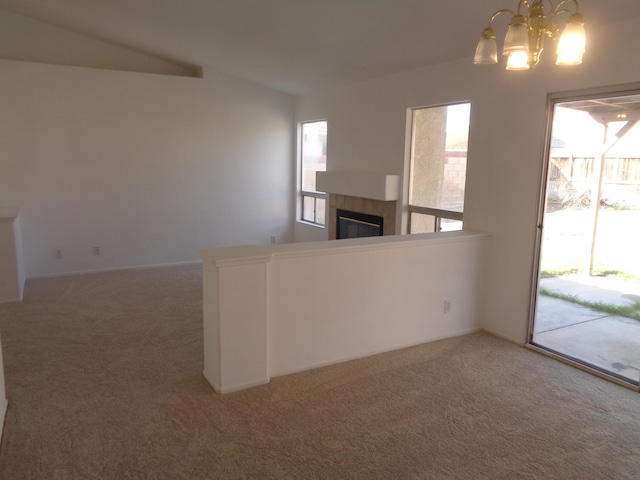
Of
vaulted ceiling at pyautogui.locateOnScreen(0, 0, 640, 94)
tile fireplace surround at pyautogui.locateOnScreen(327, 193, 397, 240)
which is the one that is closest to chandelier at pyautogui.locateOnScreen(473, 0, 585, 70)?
vaulted ceiling at pyautogui.locateOnScreen(0, 0, 640, 94)

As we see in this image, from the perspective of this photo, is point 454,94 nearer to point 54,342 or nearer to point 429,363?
point 429,363

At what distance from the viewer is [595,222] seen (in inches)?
143

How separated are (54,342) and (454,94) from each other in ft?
13.1

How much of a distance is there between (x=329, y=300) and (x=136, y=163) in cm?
394

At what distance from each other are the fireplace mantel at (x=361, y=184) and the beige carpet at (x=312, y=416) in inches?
69.6

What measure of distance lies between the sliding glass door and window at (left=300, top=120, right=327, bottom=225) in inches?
136

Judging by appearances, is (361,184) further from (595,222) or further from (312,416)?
(312,416)

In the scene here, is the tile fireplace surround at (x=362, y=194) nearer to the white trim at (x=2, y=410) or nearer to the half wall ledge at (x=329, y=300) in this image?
the half wall ledge at (x=329, y=300)

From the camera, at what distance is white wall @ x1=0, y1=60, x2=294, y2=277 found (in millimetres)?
5582

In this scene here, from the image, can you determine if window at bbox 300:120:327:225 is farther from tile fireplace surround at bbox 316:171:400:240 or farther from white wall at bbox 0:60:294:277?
tile fireplace surround at bbox 316:171:400:240

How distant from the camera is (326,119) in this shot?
6.33m

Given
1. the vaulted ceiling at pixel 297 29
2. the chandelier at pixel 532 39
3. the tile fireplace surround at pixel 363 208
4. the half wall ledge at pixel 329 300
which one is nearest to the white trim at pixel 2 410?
the half wall ledge at pixel 329 300

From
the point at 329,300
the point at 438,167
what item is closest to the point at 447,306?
the point at 329,300

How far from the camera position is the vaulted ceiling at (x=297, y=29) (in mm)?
3486
